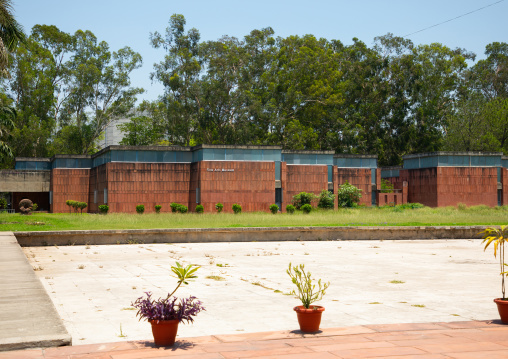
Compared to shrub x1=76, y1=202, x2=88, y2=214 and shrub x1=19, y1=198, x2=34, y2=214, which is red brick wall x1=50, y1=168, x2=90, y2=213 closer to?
shrub x1=76, y1=202, x2=88, y2=214

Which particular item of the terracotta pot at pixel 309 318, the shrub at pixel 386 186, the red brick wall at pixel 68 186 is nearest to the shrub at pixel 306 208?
the shrub at pixel 386 186

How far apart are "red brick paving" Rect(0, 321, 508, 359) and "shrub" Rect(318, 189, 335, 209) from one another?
41.8m

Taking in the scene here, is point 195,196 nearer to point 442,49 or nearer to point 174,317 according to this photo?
point 174,317

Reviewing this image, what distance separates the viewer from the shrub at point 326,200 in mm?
49812

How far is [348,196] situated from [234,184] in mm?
11673

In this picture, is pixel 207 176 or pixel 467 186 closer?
pixel 207 176

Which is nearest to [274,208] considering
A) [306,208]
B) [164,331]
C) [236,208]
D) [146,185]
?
[306,208]

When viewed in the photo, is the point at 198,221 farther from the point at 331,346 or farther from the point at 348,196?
the point at 331,346

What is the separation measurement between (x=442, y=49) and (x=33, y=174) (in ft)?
184

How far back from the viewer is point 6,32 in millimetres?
26062

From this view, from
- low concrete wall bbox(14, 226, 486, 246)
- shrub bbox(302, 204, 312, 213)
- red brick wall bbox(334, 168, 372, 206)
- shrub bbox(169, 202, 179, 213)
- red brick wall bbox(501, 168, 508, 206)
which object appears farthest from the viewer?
red brick wall bbox(501, 168, 508, 206)

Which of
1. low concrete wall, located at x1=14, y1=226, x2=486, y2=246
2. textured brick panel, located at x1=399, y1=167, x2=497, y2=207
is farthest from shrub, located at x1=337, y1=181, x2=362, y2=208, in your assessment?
low concrete wall, located at x1=14, y1=226, x2=486, y2=246

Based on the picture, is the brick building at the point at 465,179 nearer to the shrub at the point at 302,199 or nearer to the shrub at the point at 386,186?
the shrub at the point at 386,186

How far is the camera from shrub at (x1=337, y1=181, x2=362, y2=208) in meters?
52.8
